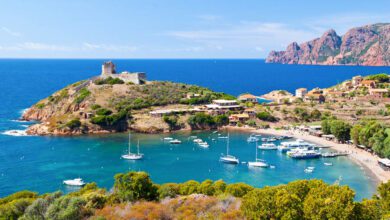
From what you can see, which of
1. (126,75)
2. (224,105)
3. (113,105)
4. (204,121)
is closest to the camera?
(204,121)

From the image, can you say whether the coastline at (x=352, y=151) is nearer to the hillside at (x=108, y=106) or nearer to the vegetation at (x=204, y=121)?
the vegetation at (x=204, y=121)

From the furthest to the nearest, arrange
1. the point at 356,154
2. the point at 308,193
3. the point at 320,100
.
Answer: the point at 320,100, the point at 356,154, the point at 308,193

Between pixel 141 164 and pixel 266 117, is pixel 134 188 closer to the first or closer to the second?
pixel 141 164

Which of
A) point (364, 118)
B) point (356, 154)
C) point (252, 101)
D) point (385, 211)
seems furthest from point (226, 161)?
point (252, 101)

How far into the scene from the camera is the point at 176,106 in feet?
331

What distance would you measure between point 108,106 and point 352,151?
56.9 m

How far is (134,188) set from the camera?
32.9 meters

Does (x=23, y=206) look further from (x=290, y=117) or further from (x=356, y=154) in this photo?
(x=290, y=117)

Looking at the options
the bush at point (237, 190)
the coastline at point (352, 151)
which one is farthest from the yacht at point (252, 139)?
the bush at point (237, 190)

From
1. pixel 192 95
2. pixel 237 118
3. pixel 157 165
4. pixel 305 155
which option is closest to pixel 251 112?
pixel 237 118

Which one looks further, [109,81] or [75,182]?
[109,81]

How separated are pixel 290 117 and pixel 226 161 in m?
37.2

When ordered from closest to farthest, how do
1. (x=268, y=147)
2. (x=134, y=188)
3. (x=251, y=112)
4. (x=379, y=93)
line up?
Result: 1. (x=134, y=188)
2. (x=268, y=147)
3. (x=251, y=112)
4. (x=379, y=93)

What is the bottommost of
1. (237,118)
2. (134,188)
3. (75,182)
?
(75,182)
